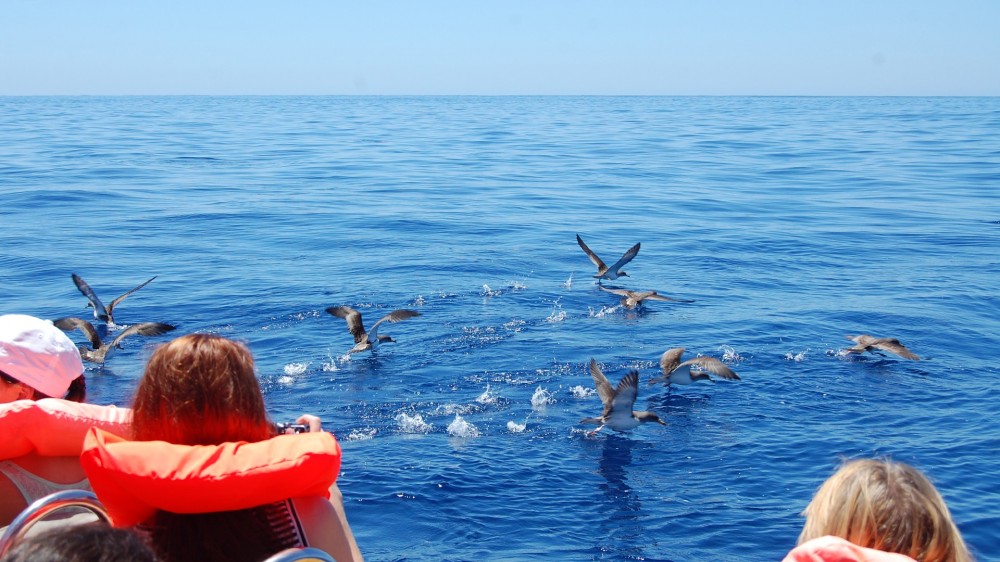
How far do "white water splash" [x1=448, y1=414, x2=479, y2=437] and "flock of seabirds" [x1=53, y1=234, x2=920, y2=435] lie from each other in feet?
4.94

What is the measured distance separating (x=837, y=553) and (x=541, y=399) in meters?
10.4

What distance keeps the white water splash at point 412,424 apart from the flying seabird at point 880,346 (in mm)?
7710

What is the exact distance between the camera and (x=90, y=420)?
16.4 feet

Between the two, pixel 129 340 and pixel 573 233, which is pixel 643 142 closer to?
pixel 573 233

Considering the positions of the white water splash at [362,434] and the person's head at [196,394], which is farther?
the white water splash at [362,434]

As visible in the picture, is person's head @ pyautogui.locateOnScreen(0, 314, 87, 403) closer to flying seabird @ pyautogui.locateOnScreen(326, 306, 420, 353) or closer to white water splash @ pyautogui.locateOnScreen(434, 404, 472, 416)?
white water splash @ pyautogui.locateOnScreen(434, 404, 472, 416)

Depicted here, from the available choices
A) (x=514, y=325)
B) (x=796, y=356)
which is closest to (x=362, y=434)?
(x=514, y=325)

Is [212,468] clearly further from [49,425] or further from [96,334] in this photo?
[96,334]

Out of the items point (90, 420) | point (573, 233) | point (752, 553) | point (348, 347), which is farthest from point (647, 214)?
point (90, 420)

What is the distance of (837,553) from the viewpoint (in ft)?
11.9

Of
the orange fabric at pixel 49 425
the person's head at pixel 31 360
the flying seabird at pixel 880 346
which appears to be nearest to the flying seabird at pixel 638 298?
the flying seabird at pixel 880 346

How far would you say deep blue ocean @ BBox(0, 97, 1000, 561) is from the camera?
1080 centimetres

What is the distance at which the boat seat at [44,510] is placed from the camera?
4008 mm

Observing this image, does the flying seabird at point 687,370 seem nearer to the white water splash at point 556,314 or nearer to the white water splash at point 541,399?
the white water splash at point 541,399
